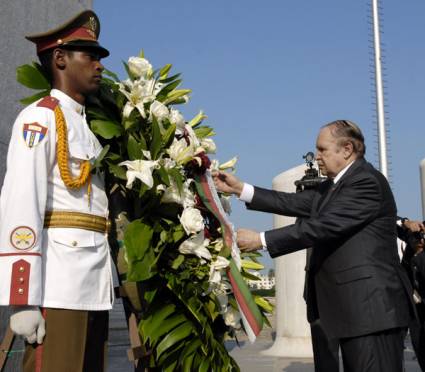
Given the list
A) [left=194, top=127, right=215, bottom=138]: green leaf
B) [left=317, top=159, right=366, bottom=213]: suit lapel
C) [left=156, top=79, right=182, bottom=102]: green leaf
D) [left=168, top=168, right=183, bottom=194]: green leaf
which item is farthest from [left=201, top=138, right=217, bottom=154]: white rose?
[left=317, top=159, right=366, bottom=213]: suit lapel

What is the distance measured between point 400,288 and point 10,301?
2256 mm

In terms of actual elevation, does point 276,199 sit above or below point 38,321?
above

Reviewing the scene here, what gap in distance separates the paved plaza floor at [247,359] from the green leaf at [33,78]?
493 cm

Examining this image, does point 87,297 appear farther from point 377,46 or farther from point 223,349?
point 377,46

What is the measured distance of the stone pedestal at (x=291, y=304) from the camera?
971 centimetres

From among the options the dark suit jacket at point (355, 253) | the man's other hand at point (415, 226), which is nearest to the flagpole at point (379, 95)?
the man's other hand at point (415, 226)

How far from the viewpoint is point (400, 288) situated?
12.8ft

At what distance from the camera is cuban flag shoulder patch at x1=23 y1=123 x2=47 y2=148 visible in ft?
9.00

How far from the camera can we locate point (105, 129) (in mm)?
3068

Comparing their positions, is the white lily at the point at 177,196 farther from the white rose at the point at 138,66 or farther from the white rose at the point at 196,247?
the white rose at the point at 138,66

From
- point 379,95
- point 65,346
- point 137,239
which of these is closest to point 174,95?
point 137,239

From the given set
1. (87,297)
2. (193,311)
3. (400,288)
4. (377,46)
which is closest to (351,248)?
(400,288)

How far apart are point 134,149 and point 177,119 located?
323 millimetres

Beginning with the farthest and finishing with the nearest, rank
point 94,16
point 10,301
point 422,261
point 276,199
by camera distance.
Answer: point 422,261, point 276,199, point 94,16, point 10,301
